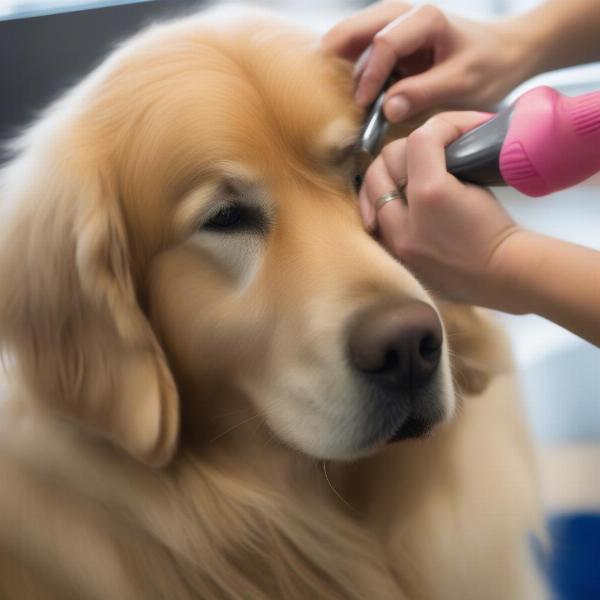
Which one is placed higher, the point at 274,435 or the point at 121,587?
the point at 274,435

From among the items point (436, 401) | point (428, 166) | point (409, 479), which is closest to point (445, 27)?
point (428, 166)

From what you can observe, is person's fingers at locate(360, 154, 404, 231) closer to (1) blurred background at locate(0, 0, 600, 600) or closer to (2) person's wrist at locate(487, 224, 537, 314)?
(2) person's wrist at locate(487, 224, 537, 314)

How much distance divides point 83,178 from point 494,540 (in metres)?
0.73

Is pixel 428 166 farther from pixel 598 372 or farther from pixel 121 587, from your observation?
pixel 598 372

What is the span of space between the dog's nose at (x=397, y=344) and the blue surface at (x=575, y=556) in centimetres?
60

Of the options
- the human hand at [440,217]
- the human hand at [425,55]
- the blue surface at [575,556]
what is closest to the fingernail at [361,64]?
the human hand at [425,55]

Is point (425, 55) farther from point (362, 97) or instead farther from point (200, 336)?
point (200, 336)

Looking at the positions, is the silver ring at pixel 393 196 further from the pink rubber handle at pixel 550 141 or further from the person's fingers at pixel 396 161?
the pink rubber handle at pixel 550 141

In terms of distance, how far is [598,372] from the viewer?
1.60 metres

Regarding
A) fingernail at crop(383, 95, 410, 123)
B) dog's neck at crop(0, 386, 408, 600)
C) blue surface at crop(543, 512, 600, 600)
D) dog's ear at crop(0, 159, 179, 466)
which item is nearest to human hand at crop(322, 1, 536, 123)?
fingernail at crop(383, 95, 410, 123)

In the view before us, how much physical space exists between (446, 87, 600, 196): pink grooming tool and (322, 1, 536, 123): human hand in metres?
0.17

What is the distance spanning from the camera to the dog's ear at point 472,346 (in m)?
0.93

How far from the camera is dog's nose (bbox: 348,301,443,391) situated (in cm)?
69

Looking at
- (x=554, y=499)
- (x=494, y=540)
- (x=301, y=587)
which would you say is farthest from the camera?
(x=554, y=499)
